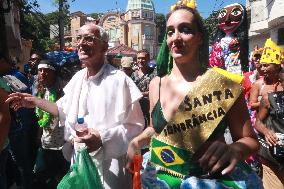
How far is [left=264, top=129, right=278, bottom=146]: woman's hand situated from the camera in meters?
3.66

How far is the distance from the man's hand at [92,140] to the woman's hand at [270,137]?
1.71 m

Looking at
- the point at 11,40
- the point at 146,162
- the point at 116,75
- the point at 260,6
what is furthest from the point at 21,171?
the point at 260,6

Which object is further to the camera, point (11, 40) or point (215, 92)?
point (11, 40)

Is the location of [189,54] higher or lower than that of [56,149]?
higher

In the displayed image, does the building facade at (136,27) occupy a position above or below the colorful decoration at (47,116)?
above

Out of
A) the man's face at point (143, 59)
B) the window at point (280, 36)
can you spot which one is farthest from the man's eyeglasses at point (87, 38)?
the window at point (280, 36)

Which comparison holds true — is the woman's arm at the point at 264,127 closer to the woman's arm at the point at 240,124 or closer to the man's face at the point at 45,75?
the woman's arm at the point at 240,124

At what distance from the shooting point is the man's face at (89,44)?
3.03 m

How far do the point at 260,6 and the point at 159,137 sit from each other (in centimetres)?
2245

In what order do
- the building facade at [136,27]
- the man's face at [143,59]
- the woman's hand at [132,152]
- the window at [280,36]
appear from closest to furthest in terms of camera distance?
the woman's hand at [132,152], the man's face at [143,59], the window at [280,36], the building facade at [136,27]

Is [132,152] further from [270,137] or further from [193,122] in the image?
[270,137]

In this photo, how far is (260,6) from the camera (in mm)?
22781

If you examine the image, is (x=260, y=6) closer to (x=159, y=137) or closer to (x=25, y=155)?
(x=25, y=155)

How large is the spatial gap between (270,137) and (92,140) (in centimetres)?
180
